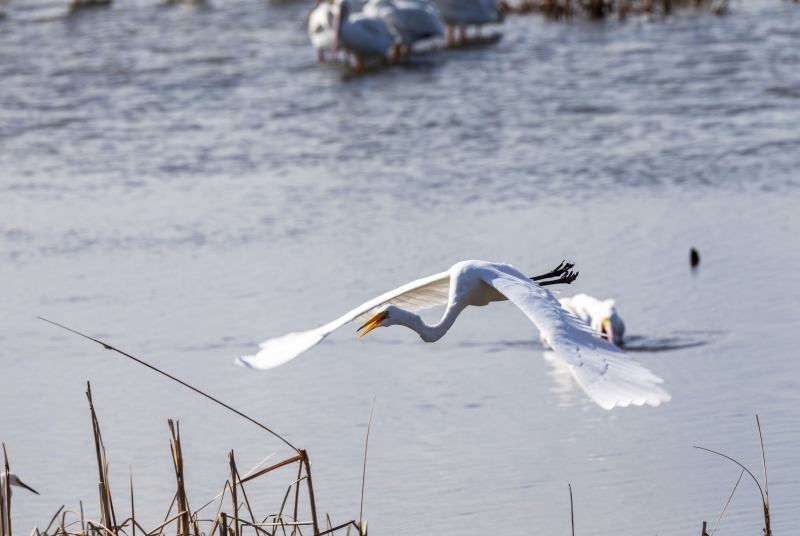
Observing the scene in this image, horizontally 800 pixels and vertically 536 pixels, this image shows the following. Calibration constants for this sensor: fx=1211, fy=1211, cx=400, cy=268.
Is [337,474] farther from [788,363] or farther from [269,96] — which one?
[269,96]

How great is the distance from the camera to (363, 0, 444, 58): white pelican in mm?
16734

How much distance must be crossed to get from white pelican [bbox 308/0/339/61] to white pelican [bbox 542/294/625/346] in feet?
30.1

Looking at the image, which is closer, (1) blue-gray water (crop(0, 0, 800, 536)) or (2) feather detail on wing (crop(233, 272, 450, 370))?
(2) feather detail on wing (crop(233, 272, 450, 370))

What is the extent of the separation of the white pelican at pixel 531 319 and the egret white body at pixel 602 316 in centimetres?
114

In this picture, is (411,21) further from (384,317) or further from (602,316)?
(384,317)

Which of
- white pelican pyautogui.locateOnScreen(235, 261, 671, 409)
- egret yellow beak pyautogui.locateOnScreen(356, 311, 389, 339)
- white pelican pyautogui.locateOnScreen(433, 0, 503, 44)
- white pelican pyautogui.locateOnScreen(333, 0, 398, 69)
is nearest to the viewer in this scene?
white pelican pyautogui.locateOnScreen(235, 261, 671, 409)

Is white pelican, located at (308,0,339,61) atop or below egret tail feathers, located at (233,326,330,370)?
below

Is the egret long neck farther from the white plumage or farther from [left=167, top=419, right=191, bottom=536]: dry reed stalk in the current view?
the white plumage

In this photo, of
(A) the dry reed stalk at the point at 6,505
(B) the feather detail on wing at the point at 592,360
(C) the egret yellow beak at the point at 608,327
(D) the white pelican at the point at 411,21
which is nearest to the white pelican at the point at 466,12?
(D) the white pelican at the point at 411,21

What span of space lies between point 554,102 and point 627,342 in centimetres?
618

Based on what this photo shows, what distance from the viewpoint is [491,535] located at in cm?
479

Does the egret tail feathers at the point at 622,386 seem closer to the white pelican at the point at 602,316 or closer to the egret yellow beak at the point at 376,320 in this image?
the egret yellow beak at the point at 376,320

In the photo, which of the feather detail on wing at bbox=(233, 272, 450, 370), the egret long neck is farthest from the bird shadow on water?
the egret long neck

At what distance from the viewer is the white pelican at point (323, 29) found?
53.0 feet
